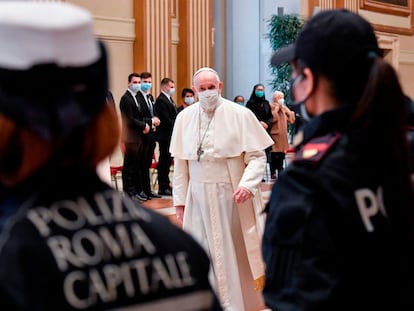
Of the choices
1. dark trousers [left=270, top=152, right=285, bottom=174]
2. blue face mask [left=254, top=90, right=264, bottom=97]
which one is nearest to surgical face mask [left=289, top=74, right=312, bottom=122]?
dark trousers [left=270, top=152, right=285, bottom=174]

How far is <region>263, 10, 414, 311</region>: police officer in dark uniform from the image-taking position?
1895mm

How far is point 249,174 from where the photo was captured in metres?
5.08

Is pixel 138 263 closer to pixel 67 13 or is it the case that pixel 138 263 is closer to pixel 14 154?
pixel 14 154

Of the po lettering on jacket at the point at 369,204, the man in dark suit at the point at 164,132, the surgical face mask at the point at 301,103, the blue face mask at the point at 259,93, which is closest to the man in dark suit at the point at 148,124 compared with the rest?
the man in dark suit at the point at 164,132

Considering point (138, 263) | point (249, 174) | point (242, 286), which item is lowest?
point (242, 286)

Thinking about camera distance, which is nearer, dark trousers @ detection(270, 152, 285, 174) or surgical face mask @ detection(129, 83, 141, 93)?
surgical face mask @ detection(129, 83, 141, 93)

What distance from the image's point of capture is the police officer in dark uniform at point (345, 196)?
1.89 m

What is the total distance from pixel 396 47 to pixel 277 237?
66.1 ft

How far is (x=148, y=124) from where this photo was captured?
11602 millimetres

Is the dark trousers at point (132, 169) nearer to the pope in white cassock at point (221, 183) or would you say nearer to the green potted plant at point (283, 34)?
the pope in white cassock at point (221, 183)

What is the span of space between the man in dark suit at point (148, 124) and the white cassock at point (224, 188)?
6.25 metres

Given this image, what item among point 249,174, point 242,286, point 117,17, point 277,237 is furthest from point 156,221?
point 117,17

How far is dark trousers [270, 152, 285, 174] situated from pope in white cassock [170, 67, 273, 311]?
30.4ft

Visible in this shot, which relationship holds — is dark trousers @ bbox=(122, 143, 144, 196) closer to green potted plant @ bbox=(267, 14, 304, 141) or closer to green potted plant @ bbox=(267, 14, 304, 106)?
green potted plant @ bbox=(267, 14, 304, 141)
